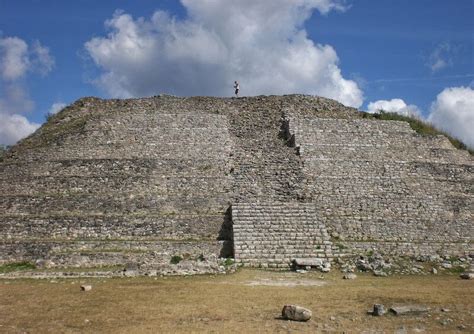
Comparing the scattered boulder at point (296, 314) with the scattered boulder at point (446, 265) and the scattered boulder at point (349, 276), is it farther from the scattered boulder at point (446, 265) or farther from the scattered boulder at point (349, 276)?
the scattered boulder at point (446, 265)

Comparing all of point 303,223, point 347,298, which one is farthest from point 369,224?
point 347,298

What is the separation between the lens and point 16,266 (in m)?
17.5

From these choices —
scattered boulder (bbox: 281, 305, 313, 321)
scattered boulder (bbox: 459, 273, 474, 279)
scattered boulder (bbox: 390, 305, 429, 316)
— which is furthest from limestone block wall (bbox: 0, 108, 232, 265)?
scattered boulder (bbox: 459, 273, 474, 279)

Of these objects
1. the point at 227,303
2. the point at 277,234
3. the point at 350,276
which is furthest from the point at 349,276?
the point at 227,303

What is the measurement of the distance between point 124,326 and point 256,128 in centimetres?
1936

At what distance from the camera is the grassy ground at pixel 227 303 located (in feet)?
33.5

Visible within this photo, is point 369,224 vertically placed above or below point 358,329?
above

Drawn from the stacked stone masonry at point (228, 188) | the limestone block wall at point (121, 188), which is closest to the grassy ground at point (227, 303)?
the stacked stone masonry at point (228, 188)

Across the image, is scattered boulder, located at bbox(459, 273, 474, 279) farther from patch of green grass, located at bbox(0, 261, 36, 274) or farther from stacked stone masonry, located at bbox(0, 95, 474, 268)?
patch of green grass, located at bbox(0, 261, 36, 274)

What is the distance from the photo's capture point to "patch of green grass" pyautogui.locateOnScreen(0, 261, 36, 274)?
1698cm

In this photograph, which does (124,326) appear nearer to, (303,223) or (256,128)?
(303,223)

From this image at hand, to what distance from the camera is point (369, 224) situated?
68.0ft

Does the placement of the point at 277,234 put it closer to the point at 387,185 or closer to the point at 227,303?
the point at 227,303

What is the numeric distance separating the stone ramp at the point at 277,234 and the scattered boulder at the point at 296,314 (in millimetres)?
6888
